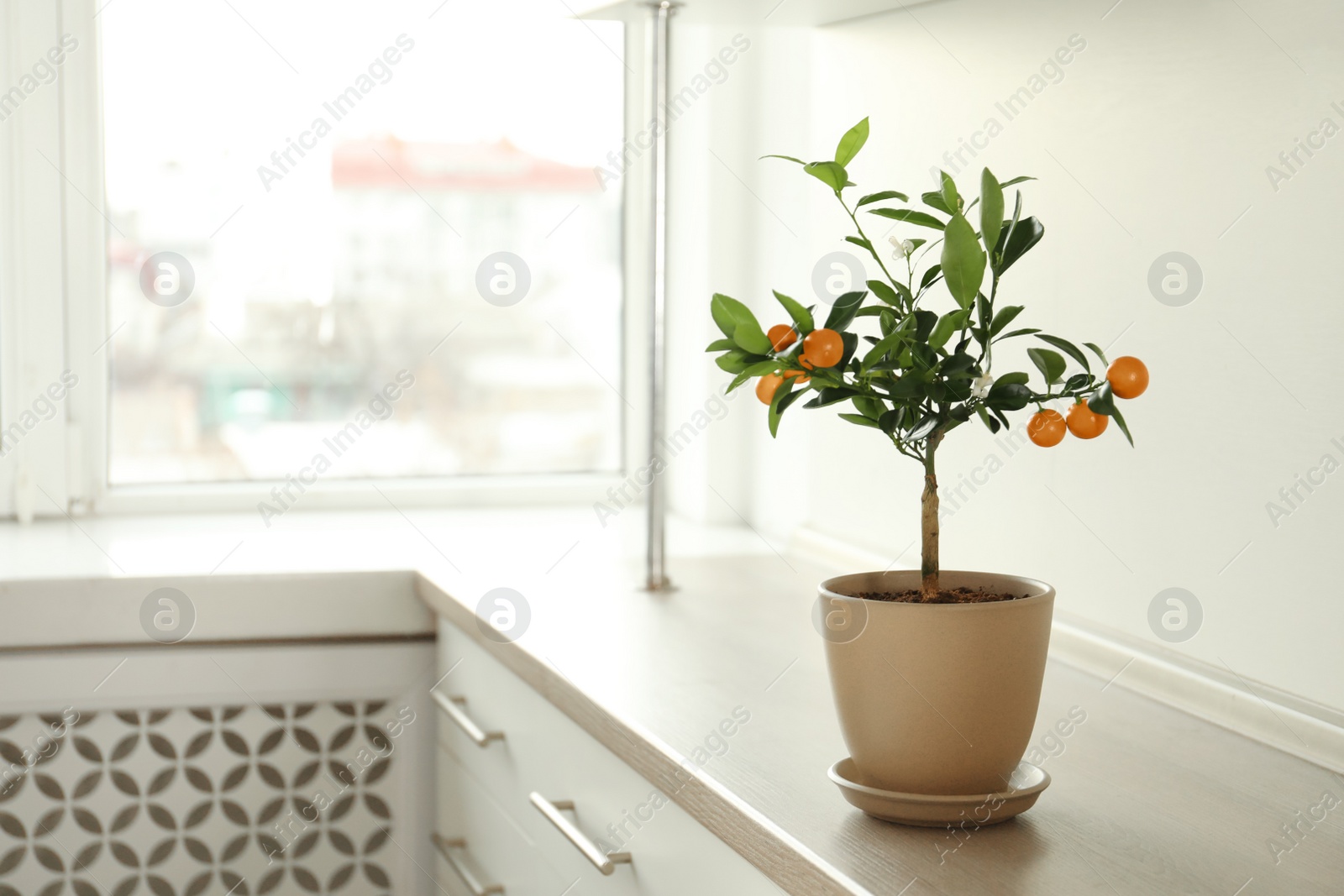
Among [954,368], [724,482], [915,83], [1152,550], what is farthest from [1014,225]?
[724,482]

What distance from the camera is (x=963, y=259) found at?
643 millimetres

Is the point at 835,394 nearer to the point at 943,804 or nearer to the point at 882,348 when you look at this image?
the point at 882,348

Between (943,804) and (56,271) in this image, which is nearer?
(943,804)

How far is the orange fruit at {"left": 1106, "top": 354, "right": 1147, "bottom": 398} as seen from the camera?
2.02ft

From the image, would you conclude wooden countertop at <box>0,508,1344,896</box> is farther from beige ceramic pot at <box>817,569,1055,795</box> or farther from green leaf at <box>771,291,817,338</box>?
green leaf at <box>771,291,817,338</box>

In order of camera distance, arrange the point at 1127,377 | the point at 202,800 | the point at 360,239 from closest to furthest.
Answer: the point at 1127,377, the point at 202,800, the point at 360,239

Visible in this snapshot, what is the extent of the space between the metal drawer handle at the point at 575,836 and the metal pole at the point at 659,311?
0.35 metres

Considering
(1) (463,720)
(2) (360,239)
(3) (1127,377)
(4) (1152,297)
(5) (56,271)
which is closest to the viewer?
(3) (1127,377)

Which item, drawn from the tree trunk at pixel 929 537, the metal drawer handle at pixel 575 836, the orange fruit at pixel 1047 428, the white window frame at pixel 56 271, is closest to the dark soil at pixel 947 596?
the tree trunk at pixel 929 537

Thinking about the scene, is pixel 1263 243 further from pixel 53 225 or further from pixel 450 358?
pixel 53 225

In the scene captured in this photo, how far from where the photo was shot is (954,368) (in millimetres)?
650

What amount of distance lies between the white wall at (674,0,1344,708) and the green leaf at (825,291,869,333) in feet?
1.14

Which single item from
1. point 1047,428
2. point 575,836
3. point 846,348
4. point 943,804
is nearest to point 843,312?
Answer: point 846,348

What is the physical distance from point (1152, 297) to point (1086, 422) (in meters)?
0.39
